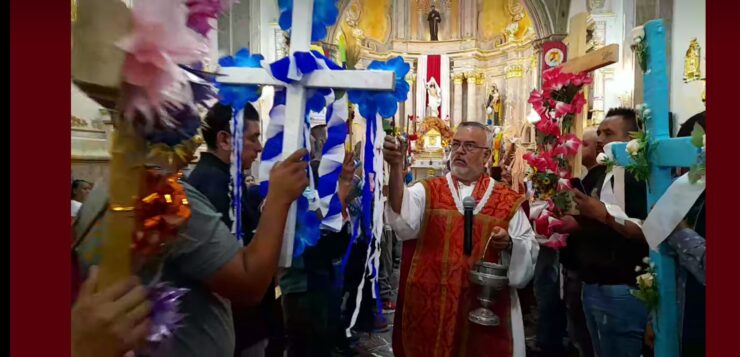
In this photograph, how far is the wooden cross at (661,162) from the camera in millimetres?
1777

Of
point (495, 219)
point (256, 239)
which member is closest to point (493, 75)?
point (495, 219)

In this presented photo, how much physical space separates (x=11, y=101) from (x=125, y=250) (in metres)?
0.40

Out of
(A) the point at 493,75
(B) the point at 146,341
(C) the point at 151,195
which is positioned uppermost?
(A) the point at 493,75

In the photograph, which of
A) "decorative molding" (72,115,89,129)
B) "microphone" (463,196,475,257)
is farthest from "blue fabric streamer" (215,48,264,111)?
"microphone" (463,196,475,257)

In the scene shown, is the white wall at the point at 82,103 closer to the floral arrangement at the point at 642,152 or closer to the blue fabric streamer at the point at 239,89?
the blue fabric streamer at the point at 239,89

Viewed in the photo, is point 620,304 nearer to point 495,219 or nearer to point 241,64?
point 495,219

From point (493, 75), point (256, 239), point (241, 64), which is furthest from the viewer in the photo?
point (493, 75)

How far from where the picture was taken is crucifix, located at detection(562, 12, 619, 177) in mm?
2852

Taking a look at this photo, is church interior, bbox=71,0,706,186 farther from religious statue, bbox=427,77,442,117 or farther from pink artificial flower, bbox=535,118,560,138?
pink artificial flower, bbox=535,118,560,138

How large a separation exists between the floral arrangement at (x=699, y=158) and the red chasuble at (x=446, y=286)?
1.26 m

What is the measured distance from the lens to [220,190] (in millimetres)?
2092

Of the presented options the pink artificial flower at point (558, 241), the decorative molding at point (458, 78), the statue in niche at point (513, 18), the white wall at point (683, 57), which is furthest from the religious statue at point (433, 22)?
the pink artificial flower at point (558, 241)

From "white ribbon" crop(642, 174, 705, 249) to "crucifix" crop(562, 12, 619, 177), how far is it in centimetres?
139

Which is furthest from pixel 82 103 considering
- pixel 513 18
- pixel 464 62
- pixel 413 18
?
pixel 413 18
